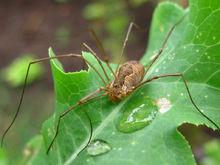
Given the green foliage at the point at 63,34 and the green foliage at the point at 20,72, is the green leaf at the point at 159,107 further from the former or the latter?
the green foliage at the point at 63,34

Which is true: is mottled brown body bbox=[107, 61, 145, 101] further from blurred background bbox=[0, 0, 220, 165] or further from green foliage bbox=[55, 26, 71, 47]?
green foliage bbox=[55, 26, 71, 47]

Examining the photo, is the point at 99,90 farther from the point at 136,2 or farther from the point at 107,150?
the point at 136,2

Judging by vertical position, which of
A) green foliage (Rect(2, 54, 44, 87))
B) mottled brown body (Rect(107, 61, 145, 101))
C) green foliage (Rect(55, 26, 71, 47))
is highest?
mottled brown body (Rect(107, 61, 145, 101))

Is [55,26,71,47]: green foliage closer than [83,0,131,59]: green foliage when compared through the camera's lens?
No

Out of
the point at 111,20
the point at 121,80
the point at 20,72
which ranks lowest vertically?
the point at 20,72

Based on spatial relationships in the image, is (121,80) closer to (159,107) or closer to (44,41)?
(159,107)

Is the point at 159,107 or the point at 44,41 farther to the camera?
the point at 44,41

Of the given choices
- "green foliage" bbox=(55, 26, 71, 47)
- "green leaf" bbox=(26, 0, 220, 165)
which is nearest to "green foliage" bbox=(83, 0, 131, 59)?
"green foliage" bbox=(55, 26, 71, 47)

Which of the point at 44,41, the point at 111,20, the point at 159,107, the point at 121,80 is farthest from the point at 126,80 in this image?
the point at 44,41
